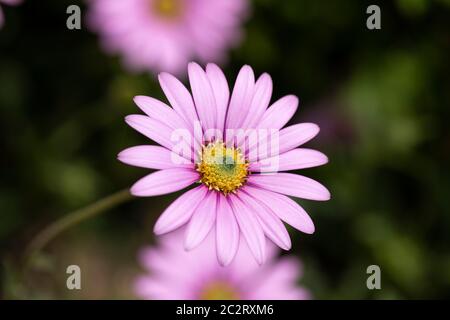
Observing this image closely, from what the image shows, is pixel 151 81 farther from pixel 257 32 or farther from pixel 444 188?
pixel 444 188

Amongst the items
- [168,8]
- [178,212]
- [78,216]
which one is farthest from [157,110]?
[168,8]

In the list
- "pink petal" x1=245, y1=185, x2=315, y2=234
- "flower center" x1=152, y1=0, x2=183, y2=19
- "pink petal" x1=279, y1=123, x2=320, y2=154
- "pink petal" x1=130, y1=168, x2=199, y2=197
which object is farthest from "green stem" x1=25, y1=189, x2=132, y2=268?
"flower center" x1=152, y1=0, x2=183, y2=19

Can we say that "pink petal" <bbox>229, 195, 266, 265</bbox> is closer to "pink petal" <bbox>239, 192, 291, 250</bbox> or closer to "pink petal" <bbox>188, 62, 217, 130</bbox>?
"pink petal" <bbox>239, 192, 291, 250</bbox>

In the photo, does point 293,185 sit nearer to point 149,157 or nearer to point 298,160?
point 298,160

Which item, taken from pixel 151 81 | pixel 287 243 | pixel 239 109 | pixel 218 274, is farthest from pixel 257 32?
pixel 287 243

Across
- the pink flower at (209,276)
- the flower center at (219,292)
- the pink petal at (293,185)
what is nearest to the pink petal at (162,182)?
the pink petal at (293,185)

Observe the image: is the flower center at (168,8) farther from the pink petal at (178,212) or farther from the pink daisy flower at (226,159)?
the pink petal at (178,212)
